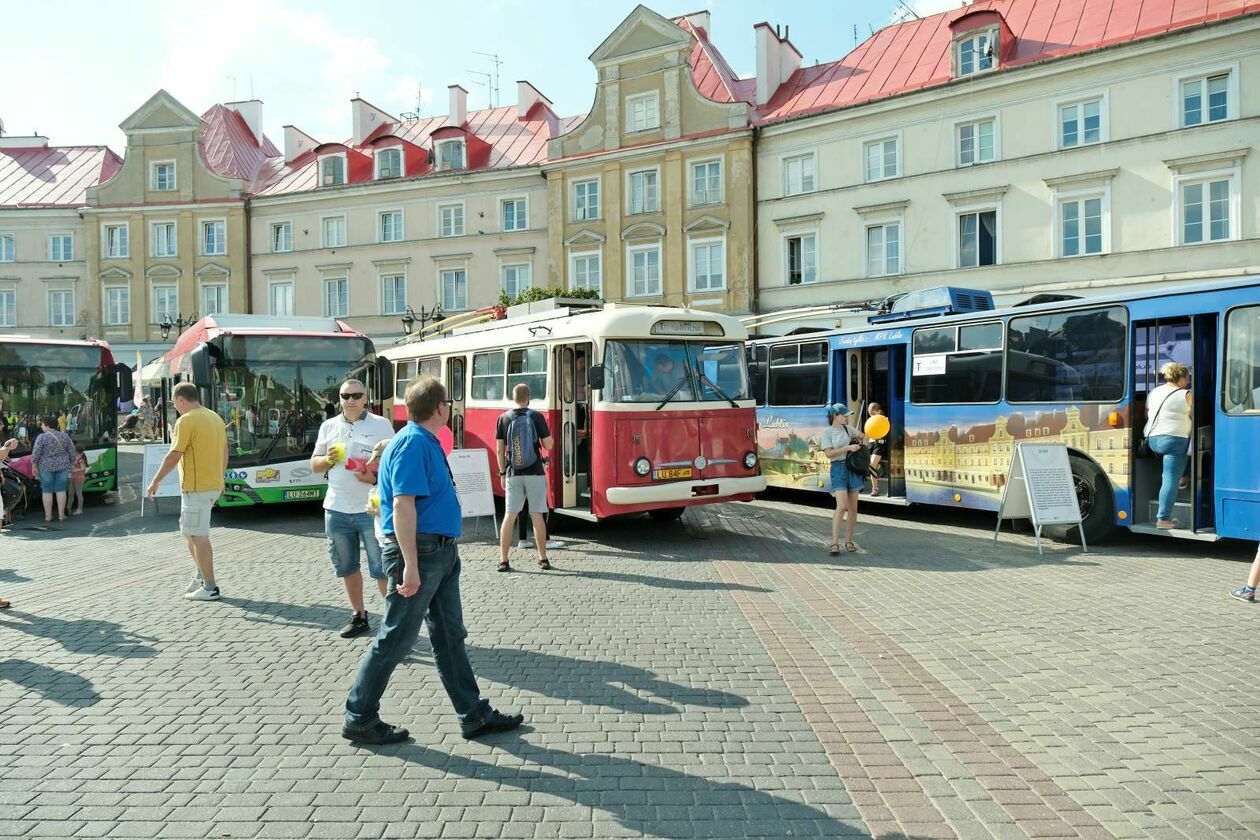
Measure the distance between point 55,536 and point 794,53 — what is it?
34.6m

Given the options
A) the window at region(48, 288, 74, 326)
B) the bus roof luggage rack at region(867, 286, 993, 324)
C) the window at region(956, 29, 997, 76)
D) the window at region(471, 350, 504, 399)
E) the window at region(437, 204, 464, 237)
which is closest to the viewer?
the window at region(471, 350, 504, 399)

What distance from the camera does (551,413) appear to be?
41.0 ft

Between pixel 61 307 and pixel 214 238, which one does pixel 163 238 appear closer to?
pixel 214 238

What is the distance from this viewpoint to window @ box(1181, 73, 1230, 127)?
2687 centimetres

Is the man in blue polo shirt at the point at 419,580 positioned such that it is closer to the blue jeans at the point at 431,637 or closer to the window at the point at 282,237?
the blue jeans at the point at 431,637

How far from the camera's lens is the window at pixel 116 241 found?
159 feet

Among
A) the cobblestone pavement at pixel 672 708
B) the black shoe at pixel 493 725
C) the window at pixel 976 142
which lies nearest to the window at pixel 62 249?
the window at pixel 976 142

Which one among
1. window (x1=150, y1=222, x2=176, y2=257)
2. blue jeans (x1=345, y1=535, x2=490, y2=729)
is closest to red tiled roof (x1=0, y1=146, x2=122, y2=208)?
window (x1=150, y1=222, x2=176, y2=257)

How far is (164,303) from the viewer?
4794cm

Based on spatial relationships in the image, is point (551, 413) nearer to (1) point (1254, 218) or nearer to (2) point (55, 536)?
(2) point (55, 536)

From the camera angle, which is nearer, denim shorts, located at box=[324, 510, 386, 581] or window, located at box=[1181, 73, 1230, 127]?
denim shorts, located at box=[324, 510, 386, 581]

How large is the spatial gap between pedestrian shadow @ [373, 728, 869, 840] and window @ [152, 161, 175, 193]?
50.7 m

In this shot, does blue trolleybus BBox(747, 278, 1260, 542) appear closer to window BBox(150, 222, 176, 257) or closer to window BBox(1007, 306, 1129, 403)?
window BBox(1007, 306, 1129, 403)

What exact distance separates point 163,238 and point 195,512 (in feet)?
149
